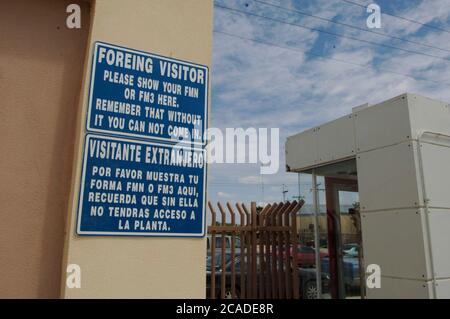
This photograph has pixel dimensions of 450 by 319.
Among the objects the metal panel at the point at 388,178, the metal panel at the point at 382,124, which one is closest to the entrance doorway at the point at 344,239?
the metal panel at the point at 388,178

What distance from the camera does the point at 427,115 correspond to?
4.21 metres

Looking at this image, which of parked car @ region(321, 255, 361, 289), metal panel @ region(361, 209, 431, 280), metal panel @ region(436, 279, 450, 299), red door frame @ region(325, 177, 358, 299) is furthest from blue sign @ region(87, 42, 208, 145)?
parked car @ region(321, 255, 361, 289)

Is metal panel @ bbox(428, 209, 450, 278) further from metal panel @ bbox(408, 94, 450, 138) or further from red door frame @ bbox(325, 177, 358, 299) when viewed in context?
red door frame @ bbox(325, 177, 358, 299)

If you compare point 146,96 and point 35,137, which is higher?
point 146,96

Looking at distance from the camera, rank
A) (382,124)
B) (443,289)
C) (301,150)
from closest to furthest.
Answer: (443,289), (382,124), (301,150)

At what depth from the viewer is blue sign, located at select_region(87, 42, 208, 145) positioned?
234cm

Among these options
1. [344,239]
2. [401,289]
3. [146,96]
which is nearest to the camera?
[146,96]

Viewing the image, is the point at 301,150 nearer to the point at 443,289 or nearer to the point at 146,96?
the point at 443,289

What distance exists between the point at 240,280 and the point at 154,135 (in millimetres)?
5378

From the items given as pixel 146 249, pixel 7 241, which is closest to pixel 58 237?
pixel 7 241

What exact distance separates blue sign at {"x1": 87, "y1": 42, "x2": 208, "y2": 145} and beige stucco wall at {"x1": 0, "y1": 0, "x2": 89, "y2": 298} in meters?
0.21

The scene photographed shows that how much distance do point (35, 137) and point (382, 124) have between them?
3861 mm

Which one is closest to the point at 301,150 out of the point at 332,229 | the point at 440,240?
the point at 332,229
